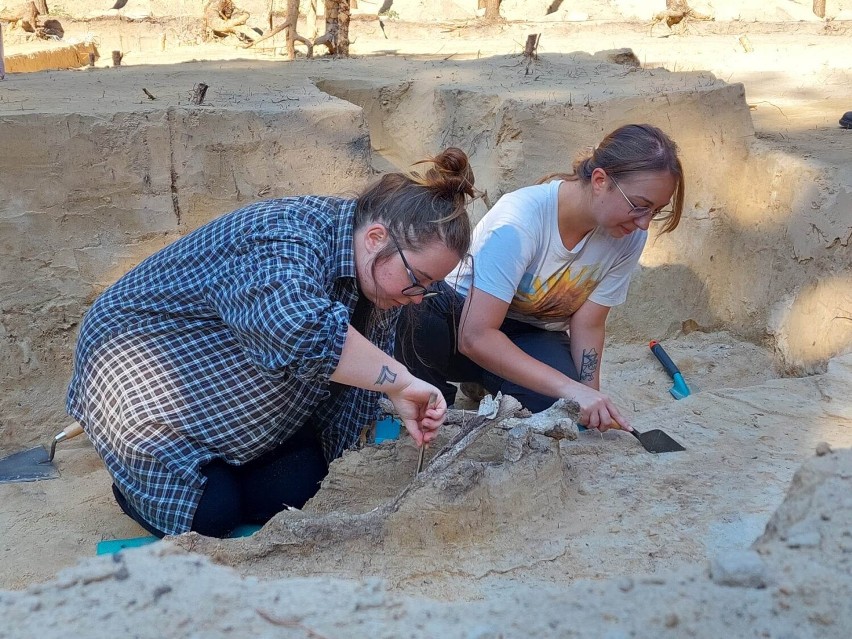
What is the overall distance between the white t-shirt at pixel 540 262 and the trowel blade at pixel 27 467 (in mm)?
1638

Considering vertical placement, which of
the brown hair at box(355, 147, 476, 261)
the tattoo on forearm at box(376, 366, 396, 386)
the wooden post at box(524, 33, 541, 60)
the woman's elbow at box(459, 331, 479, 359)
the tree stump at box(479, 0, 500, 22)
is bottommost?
the woman's elbow at box(459, 331, 479, 359)

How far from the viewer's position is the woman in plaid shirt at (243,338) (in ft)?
5.86

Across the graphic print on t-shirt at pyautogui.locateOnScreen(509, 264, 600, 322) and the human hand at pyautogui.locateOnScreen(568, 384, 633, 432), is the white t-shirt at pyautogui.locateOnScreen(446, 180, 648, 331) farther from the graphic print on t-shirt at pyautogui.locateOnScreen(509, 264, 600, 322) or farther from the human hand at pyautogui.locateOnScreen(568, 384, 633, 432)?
the human hand at pyautogui.locateOnScreen(568, 384, 633, 432)

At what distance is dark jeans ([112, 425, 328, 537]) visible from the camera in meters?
2.16

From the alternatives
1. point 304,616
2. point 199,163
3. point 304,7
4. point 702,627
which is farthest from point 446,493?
point 304,7

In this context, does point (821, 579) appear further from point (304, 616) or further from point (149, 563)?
point (149, 563)

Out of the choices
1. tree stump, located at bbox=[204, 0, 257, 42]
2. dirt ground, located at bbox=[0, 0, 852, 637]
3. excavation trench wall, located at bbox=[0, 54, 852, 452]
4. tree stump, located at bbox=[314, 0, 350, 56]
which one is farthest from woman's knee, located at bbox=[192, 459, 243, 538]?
tree stump, located at bbox=[204, 0, 257, 42]

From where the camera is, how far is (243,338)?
72.4 inches

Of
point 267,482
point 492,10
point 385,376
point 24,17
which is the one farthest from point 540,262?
point 24,17

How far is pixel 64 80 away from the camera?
429 cm

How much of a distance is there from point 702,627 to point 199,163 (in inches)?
111

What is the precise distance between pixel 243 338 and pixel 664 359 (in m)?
2.44

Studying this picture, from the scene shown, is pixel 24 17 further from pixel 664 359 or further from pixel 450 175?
pixel 450 175

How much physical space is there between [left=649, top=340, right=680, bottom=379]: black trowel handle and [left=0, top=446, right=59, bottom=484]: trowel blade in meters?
2.55
